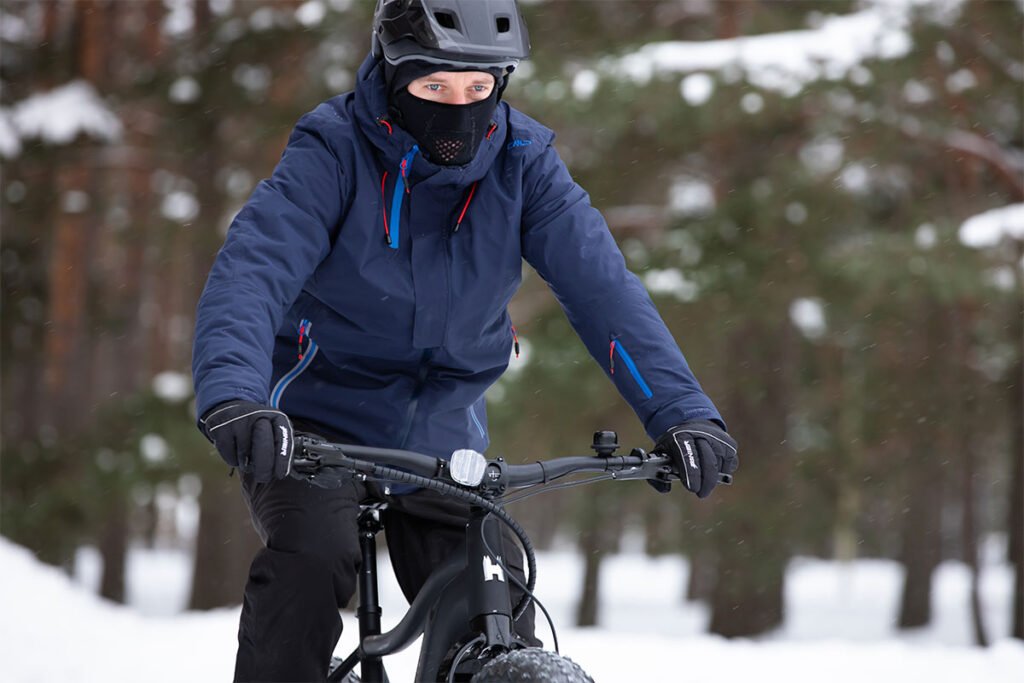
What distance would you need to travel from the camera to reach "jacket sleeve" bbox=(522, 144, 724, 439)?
3.11 metres

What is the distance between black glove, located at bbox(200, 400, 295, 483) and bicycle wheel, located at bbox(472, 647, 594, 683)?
59 cm

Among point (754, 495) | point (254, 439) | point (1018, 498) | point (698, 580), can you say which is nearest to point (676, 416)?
point (254, 439)

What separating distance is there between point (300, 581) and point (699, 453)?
3.22ft

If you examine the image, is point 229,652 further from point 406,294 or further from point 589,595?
point 589,595

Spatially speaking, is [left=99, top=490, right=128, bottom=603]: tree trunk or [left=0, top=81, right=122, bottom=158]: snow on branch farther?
[left=99, top=490, right=128, bottom=603]: tree trunk

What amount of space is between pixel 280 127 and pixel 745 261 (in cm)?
481

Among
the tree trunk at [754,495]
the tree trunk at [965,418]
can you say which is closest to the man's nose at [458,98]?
the tree trunk at [754,495]

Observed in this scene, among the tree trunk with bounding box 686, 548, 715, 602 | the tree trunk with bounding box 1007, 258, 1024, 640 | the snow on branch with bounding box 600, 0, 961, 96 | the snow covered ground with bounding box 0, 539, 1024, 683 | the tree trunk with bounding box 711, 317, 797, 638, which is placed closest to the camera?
the snow covered ground with bounding box 0, 539, 1024, 683

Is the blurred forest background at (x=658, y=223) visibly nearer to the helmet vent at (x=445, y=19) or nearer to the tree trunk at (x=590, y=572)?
the tree trunk at (x=590, y=572)

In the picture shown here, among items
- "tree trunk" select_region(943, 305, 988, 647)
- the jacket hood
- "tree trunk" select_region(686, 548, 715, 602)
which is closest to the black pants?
the jacket hood

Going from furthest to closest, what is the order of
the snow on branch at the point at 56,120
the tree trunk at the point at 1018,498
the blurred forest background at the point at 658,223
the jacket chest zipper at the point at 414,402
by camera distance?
the snow on branch at the point at 56,120 < the tree trunk at the point at 1018,498 < the blurred forest background at the point at 658,223 < the jacket chest zipper at the point at 414,402

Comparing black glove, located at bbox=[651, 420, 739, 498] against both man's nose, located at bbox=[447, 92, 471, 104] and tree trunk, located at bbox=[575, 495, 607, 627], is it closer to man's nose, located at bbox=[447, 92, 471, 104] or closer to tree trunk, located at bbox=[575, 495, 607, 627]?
man's nose, located at bbox=[447, 92, 471, 104]

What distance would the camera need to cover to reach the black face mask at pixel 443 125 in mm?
3160

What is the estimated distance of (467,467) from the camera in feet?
8.29
